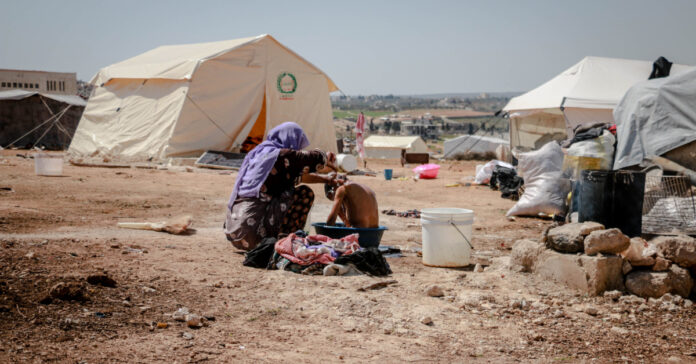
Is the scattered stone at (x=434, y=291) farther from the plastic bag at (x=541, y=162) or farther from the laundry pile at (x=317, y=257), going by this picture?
the plastic bag at (x=541, y=162)

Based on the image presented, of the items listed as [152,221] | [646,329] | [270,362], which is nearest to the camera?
[270,362]

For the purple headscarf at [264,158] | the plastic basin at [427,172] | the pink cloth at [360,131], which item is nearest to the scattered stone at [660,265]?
the purple headscarf at [264,158]

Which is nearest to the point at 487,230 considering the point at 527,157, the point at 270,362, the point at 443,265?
the point at 527,157

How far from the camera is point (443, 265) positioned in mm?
5141

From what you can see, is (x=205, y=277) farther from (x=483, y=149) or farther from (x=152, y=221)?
(x=483, y=149)

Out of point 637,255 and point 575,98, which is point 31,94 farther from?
point 637,255

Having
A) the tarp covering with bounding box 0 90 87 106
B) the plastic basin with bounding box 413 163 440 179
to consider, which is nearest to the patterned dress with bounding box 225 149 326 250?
the plastic basin with bounding box 413 163 440 179

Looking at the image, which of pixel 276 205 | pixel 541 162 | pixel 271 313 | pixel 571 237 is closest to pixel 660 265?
pixel 571 237

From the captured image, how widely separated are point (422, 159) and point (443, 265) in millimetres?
16325

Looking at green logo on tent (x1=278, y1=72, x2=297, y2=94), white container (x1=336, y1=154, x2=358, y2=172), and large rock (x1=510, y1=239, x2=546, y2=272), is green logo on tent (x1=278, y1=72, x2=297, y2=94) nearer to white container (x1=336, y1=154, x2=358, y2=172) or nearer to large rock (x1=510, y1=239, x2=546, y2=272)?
white container (x1=336, y1=154, x2=358, y2=172)

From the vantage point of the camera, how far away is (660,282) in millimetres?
4270

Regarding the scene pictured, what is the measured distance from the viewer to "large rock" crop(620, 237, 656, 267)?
441 cm

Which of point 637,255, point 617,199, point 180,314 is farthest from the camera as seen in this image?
point 617,199

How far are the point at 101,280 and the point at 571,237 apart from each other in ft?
10.2
